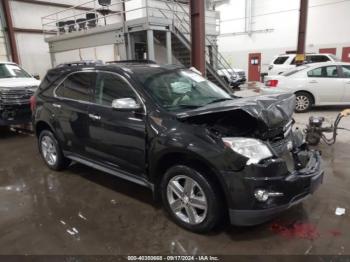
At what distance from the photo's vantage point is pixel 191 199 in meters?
2.88

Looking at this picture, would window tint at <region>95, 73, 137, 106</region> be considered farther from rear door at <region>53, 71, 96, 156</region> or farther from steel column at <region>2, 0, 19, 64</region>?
steel column at <region>2, 0, 19, 64</region>

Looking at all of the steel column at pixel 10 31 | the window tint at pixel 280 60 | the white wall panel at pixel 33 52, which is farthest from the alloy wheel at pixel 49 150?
the white wall panel at pixel 33 52

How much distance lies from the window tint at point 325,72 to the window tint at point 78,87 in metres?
7.30

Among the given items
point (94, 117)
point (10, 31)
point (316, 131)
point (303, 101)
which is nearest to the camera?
point (94, 117)

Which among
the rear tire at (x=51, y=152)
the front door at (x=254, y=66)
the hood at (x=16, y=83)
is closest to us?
the rear tire at (x=51, y=152)

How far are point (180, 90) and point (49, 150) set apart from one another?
2539mm

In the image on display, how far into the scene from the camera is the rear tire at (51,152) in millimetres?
4570

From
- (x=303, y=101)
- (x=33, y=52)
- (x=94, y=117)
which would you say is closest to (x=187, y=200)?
(x=94, y=117)

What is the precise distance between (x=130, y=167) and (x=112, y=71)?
3.80 ft

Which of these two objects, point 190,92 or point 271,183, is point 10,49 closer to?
point 190,92

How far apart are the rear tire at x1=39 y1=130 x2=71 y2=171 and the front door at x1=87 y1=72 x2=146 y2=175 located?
0.96 metres

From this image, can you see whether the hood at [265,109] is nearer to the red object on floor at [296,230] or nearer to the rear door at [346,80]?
the red object on floor at [296,230]

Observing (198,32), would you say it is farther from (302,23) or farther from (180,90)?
(302,23)

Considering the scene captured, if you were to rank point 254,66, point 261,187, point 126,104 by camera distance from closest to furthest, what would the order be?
point 261,187, point 126,104, point 254,66
